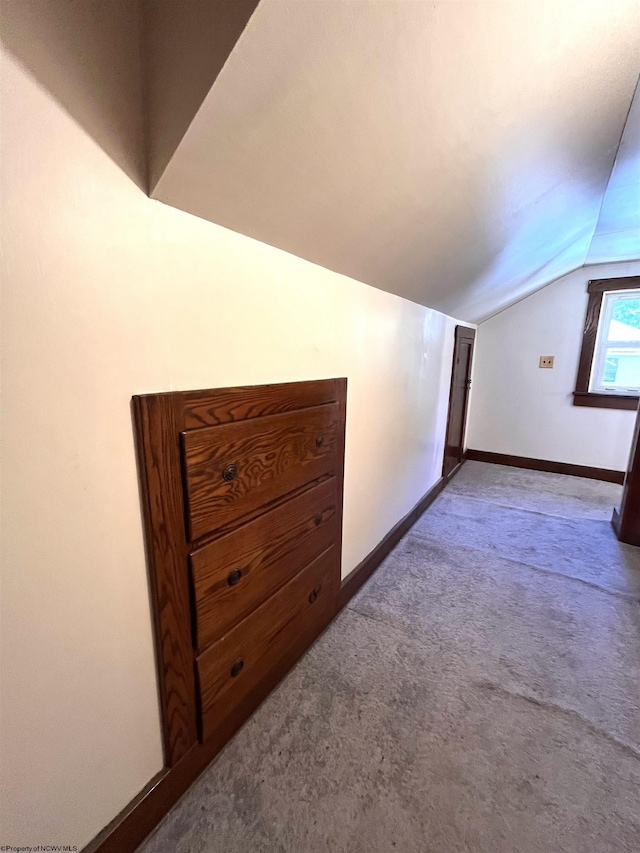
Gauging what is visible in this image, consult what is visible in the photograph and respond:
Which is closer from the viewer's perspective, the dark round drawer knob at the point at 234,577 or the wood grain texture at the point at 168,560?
the wood grain texture at the point at 168,560

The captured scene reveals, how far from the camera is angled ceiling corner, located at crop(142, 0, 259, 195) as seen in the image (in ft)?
1.80

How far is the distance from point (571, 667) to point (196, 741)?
148 cm

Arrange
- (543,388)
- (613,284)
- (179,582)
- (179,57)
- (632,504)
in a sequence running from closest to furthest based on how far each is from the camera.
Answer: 1. (179,57)
2. (179,582)
3. (632,504)
4. (613,284)
5. (543,388)

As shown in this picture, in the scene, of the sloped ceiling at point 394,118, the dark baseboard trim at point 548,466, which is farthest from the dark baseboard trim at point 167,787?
the dark baseboard trim at point 548,466

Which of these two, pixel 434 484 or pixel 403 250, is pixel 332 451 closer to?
pixel 403 250

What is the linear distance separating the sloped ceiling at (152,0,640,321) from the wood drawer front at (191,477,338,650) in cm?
88

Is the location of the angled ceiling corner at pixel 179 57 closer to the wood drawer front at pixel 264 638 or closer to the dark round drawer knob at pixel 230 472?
the dark round drawer knob at pixel 230 472

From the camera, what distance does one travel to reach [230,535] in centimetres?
106

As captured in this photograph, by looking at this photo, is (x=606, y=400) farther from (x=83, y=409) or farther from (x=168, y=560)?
(x=83, y=409)

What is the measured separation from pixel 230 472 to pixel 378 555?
1421 mm

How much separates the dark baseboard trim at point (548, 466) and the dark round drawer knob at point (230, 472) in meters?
3.84

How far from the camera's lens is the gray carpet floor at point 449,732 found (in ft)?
3.23

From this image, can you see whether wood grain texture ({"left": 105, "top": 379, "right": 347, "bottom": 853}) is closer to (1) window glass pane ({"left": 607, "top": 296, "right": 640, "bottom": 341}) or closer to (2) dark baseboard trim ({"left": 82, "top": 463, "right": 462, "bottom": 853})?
(2) dark baseboard trim ({"left": 82, "top": 463, "right": 462, "bottom": 853})

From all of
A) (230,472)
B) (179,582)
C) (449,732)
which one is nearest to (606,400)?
(449,732)
